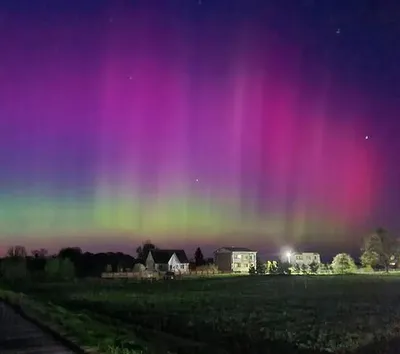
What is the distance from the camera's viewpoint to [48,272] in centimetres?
7131

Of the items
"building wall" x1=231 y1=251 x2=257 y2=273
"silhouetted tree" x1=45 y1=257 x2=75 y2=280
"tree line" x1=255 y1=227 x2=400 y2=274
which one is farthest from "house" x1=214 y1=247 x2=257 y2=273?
"silhouetted tree" x1=45 y1=257 x2=75 y2=280

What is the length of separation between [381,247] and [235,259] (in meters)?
35.3

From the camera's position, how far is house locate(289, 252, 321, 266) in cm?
10199

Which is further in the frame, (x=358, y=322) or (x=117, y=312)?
(x=117, y=312)

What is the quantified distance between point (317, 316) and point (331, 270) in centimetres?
7534

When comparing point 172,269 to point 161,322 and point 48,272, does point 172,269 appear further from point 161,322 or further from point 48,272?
point 161,322

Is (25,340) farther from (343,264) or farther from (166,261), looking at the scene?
(166,261)

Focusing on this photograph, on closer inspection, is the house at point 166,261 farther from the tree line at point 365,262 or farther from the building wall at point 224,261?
the tree line at point 365,262

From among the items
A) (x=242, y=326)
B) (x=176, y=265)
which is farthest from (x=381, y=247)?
(x=242, y=326)

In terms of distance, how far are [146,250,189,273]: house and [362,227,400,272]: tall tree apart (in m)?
35.8

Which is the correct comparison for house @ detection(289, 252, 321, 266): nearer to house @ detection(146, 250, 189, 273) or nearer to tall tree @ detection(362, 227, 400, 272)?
house @ detection(146, 250, 189, 273)

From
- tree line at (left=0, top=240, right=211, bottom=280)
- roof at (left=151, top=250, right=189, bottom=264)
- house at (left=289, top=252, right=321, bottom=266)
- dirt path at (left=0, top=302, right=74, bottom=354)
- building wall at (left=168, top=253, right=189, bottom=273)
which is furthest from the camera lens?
roof at (left=151, top=250, right=189, bottom=264)

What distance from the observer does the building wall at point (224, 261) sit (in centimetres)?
9975

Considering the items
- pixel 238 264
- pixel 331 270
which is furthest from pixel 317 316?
pixel 238 264
